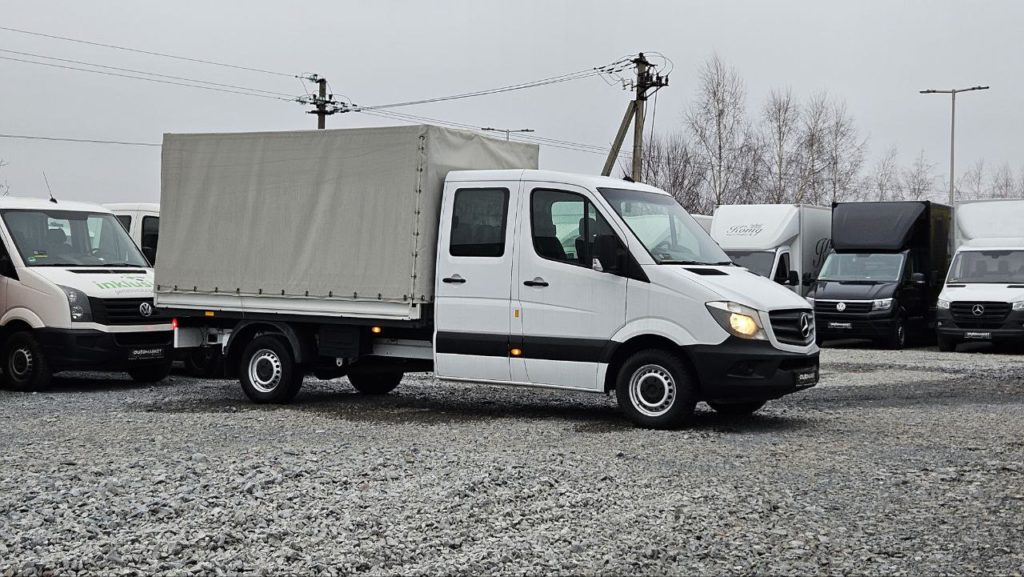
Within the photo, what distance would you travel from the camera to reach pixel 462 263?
11.7m

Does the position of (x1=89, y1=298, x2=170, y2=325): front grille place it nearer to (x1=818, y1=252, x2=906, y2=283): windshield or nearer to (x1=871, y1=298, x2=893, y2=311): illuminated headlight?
(x1=871, y1=298, x2=893, y2=311): illuminated headlight

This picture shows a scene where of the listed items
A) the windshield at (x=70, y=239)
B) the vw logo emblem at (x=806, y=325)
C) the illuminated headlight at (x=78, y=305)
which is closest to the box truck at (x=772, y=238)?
the windshield at (x=70, y=239)

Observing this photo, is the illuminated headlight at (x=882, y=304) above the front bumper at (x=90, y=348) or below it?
above

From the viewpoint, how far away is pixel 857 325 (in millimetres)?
24000

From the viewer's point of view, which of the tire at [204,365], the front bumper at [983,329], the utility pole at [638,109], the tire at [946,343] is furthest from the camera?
the utility pole at [638,109]

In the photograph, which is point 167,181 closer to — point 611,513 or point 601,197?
point 601,197

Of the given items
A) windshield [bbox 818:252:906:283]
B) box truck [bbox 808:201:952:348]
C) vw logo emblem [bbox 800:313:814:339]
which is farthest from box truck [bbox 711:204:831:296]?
vw logo emblem [bbox 800:313:814:339]

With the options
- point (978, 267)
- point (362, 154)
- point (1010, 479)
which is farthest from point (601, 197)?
point (978, 267)

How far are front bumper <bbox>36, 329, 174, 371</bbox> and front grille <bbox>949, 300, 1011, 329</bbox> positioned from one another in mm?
15350

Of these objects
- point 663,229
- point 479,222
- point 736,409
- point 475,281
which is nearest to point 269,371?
point 475,281

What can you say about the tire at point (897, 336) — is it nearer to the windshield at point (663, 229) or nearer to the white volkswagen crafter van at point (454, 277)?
the white volkswagen crafter van at point (454, 277)

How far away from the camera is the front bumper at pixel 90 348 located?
1460cm

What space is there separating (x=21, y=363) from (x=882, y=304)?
1636 centimetres

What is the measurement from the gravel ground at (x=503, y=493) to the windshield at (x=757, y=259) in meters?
12.3
